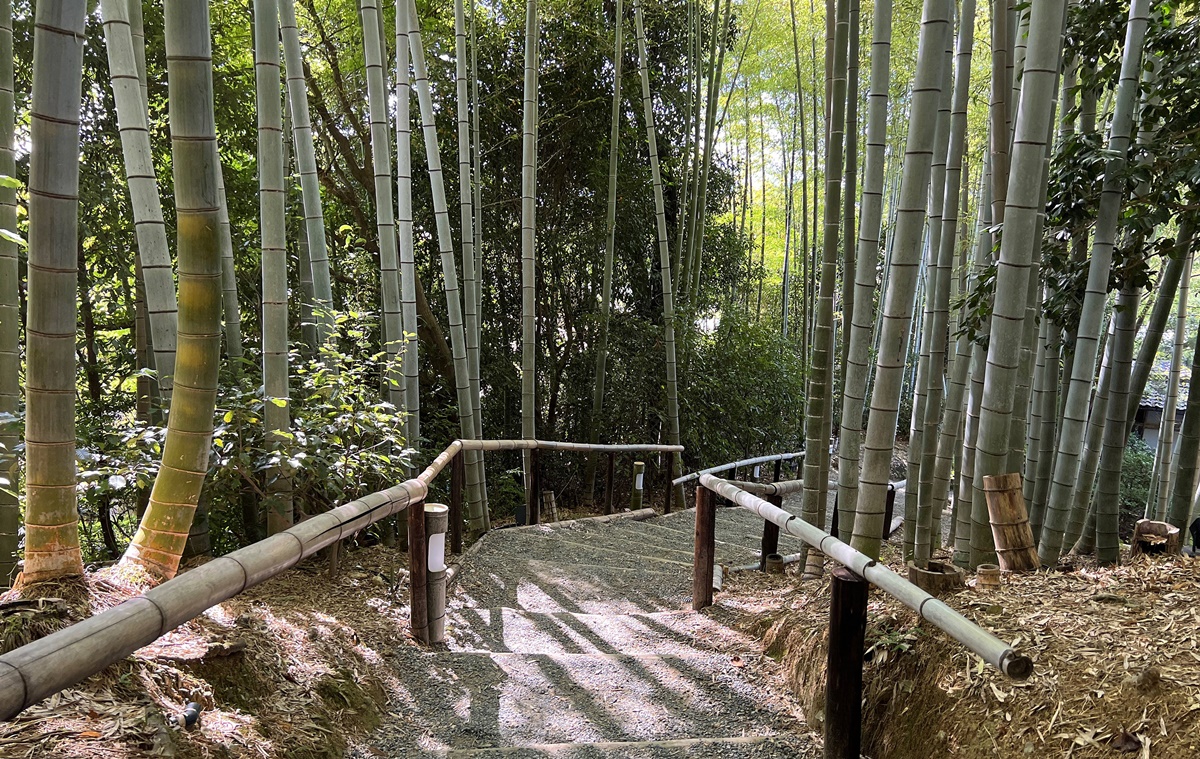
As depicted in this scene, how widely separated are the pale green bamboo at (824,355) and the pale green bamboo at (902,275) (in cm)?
86

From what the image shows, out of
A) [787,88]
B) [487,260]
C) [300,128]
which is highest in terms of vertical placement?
[787,88]

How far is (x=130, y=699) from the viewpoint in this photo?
1.31 metres

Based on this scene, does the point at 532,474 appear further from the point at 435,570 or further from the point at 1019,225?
the point at 1019,225

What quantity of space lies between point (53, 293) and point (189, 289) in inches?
10.1

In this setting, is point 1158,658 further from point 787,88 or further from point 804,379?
point 787,88

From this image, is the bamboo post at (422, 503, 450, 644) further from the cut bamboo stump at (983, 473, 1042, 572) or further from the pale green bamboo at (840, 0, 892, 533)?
the cut bamboo stump at (983, 473, 1042, 572)

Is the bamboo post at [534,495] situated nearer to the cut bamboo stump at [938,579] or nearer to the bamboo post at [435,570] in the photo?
the bamboo post at [435,570]

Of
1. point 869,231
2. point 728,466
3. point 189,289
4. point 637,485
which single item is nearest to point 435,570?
point 189,289

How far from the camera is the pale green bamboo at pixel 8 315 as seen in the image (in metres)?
2.26

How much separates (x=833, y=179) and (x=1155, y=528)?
71.3 inches

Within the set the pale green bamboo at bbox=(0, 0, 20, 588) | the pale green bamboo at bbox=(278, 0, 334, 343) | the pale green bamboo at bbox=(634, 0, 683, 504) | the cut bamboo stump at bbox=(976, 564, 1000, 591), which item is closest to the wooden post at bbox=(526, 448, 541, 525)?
the pale green bamboo at bbox=(634, 0, 683, 504)

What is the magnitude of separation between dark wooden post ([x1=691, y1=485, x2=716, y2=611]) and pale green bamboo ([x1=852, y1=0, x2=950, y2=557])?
67 centimetres

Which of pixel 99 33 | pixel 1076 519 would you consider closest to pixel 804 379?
pixel 1076 519

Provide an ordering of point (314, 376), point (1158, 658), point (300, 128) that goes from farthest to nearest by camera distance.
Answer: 1. point (300, 128)
2. point (314, 376)
3. point (1158, 658)
